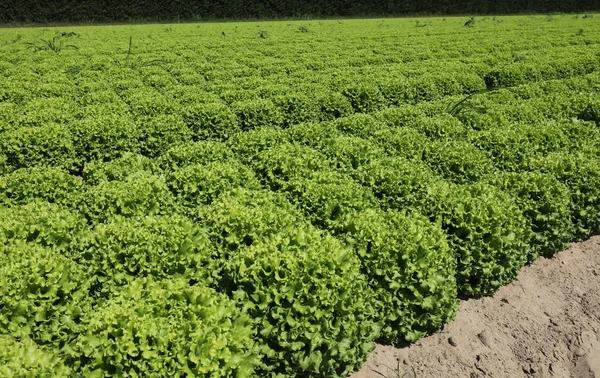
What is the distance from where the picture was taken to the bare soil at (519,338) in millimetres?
5879

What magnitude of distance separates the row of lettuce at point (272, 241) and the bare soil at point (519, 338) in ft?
0.98

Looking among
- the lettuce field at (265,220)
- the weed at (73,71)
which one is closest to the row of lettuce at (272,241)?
the lettuce field at (265,220)

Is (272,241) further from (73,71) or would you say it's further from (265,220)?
(73,71)

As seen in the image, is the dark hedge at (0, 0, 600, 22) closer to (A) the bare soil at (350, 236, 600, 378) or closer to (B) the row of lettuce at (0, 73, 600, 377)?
(B) the row of lettuce at (0, 73, 600, 377)

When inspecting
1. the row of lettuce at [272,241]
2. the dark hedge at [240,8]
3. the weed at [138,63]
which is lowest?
the row of lettuce at [272,241]

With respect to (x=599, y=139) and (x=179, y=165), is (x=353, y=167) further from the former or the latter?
(x=599, y=139)

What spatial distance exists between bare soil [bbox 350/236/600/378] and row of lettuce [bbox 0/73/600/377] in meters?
0.30

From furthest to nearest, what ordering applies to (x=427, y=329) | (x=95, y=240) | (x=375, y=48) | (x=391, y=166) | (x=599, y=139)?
(x=375, y=48) < (x=599, y=139) < (x=391, y=166) < (x=427, y=329) < (x=95, y=240)

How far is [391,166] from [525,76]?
1359cm

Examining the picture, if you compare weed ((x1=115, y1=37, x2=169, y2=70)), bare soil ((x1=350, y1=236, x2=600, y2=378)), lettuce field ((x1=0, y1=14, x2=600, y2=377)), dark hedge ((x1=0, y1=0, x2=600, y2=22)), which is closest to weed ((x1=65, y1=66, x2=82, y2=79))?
weed ((x1=115, y1=37, x2=169, y2=70))

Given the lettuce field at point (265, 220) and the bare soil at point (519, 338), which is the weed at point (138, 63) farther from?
the bare soil at point (519, 338)

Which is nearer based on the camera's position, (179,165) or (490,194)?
(490,194)

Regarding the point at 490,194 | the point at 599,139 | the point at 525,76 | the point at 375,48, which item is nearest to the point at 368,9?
the point at 375,48

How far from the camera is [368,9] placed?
2379 inches
